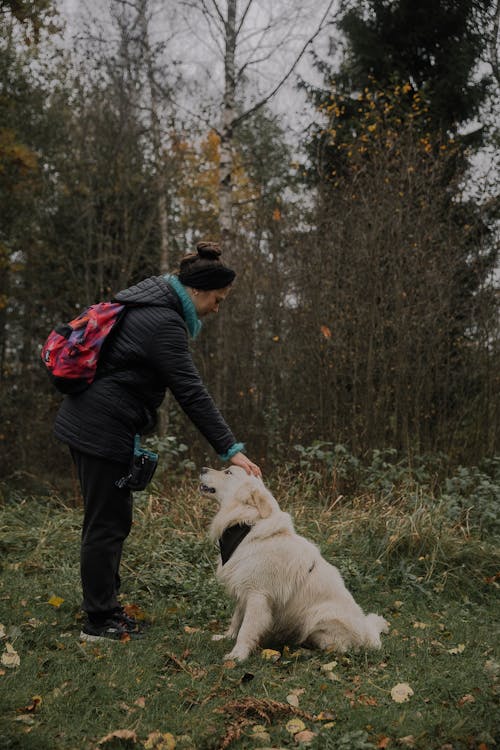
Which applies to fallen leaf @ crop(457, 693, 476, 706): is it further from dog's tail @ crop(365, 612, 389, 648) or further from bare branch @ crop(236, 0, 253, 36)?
bare branch @ crop(236, 0, 253, 36)

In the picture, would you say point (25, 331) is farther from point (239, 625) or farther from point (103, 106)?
point (239, 625)

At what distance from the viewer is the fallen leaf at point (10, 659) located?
358 cm

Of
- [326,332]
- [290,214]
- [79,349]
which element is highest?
[290,214]

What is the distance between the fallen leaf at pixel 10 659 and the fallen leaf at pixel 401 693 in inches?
74.7

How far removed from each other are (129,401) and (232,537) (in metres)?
0.99

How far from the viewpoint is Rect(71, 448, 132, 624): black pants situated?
3.85 meters

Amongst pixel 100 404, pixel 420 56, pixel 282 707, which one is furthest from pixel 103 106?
pixel 282 707

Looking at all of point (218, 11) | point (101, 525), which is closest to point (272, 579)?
point (101, 525)

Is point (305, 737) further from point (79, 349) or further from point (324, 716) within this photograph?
point (79, 349)

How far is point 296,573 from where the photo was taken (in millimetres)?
3971

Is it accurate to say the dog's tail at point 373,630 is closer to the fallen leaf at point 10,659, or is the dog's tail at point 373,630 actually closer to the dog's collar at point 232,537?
the dog's collar at point 232,537

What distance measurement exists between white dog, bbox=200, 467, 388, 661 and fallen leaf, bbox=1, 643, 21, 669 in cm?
115

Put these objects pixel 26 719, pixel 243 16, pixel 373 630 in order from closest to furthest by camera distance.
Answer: pixel 26 719, pixel 373 630, pixel 243 16

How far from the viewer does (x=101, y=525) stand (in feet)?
12.9
